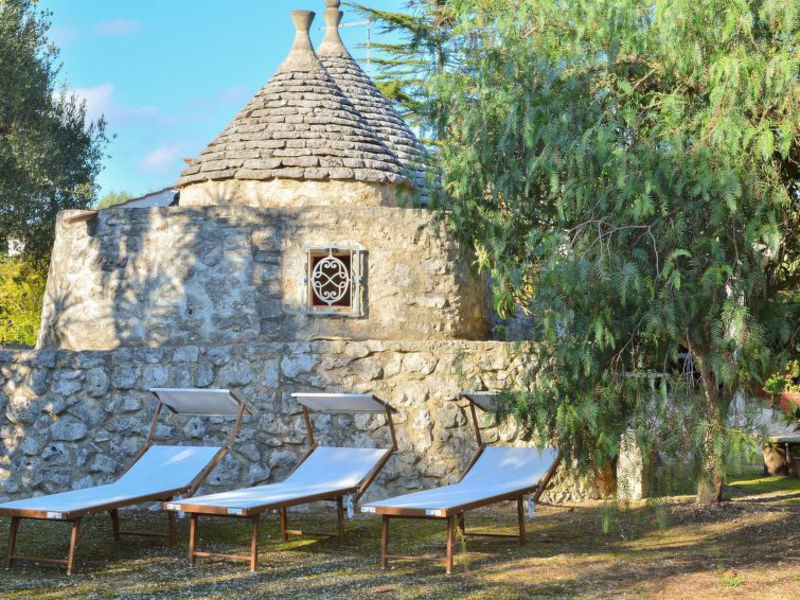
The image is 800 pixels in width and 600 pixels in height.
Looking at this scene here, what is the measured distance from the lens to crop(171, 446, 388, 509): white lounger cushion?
842cm

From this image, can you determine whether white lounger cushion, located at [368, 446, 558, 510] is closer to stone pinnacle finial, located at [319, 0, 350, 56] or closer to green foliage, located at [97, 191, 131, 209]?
stone pinnacle finial, located at [319, 0, 350, 56]

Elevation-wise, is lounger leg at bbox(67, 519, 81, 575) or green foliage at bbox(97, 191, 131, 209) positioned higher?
green foliage at bbox(97, 191, 131, 209)

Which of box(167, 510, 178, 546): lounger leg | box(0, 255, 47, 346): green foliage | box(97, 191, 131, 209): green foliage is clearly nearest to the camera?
box(167, 510, 178, 546): lounger leg

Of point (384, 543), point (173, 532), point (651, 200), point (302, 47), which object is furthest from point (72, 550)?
point (302, 47)

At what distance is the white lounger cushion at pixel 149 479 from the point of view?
825 centimetres

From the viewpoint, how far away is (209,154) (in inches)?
531

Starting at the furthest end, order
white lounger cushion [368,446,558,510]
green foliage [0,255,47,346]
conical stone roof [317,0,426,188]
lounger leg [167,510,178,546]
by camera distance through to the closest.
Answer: green foliage [0,255,47,346] → conical stone roof [317,0,426,188] → lounger leg [167,510,178,546] → white lounger cushion [368,446,558,510]

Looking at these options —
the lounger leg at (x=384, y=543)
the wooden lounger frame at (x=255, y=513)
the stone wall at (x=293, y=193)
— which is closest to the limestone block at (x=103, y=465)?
the wooden lounger frame at (x=255, y=513)

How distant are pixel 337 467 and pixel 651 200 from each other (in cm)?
422

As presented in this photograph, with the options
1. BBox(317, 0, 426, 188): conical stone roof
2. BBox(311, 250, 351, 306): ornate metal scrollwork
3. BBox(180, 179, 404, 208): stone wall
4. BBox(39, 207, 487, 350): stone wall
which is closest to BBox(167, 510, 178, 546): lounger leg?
BBox(39, 207, 487, 350): stone wall

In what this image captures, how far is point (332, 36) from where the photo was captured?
58.3ft

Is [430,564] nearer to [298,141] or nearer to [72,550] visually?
[72,550]

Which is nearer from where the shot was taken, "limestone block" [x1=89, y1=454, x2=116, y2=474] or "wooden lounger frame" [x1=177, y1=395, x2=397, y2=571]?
"wooden lounger frame" [x1=177, y1=395, x2=397, y2=571]

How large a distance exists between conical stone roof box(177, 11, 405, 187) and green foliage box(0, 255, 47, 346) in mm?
6334
